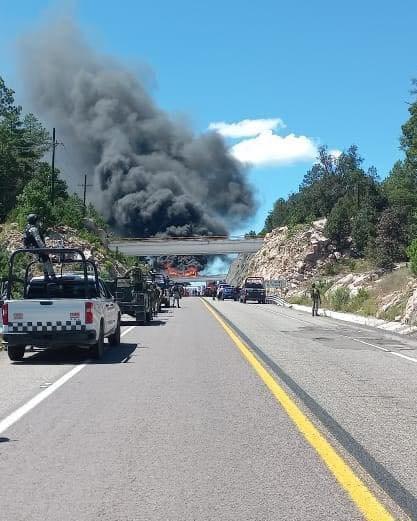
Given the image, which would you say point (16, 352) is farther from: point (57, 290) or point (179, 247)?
point (179, 247)

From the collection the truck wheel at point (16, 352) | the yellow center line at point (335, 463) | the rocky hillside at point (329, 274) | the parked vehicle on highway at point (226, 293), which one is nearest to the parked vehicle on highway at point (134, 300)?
the rocky hillside at point (329, 274)

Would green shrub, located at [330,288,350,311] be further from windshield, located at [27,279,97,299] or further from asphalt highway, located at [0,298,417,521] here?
asphalt highway, located at [0,298,417,521]

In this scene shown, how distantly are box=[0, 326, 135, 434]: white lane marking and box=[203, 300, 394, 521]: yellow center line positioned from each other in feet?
11.1

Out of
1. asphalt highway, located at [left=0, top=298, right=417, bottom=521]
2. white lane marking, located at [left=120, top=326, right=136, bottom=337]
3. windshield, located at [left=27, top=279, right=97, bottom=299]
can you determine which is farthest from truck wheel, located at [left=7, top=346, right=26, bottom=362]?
white lane marking, located at [left=120, top=326, right=136, bottom=337]

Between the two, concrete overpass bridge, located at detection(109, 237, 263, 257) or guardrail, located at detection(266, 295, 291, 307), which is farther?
concrete overpass bridge, located at detection(109, 237, 263, 257)

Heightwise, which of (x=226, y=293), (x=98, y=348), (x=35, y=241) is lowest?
(x=98, y=348)

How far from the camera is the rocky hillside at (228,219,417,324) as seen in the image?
34.9 metres

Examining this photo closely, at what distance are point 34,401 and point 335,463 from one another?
4.92 meters

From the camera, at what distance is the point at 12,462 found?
6785mm

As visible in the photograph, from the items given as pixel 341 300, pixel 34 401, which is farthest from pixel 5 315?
pixel 341 300

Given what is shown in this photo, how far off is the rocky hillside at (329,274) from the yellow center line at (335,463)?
18.8m

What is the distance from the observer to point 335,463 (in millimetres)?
6797

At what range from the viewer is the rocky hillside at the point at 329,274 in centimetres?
3494

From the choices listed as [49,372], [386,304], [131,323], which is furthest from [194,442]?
[386,304]
